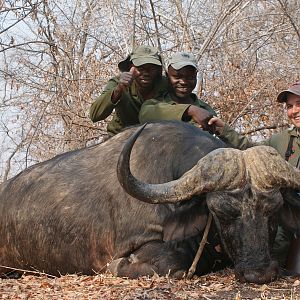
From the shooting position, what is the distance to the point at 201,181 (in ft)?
16.0

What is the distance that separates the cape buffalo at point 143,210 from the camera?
4.72m

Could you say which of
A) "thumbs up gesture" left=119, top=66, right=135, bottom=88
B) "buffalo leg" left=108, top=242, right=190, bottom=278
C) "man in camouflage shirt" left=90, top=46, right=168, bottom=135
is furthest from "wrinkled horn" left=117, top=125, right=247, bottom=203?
"man in camouflage shirt" left=90, top=46, right=168, bottom=135

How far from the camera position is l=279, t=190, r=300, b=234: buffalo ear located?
5.00 m

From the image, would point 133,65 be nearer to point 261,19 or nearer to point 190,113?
point 190,113

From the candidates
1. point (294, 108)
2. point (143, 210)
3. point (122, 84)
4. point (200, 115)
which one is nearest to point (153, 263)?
point (143, 210)

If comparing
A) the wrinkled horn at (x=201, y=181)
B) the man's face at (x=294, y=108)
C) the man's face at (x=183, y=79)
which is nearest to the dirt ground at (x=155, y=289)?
the wrinkled horn at (x=201, y=181)

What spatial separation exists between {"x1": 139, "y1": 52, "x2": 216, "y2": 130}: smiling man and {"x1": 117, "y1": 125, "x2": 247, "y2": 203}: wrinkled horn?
1455 millimetres

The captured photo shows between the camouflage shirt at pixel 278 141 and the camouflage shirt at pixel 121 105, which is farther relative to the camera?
the camouflage shirt at pixel 121 105

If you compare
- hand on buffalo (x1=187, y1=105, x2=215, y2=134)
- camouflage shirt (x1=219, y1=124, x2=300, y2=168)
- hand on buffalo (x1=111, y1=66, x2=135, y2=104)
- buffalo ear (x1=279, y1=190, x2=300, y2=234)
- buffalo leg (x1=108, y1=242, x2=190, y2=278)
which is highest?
hand on buffalo (x1=111, y1=66, x2=135, y2=104)

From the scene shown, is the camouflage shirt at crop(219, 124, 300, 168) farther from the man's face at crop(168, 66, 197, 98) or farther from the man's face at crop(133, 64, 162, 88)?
the man's face at crop(133, 64, 162, 88)

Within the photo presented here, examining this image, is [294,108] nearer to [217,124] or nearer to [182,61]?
[217,124]

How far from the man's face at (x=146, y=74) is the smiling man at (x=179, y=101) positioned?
0.51 feet

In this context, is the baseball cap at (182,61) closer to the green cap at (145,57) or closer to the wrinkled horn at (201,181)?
the green cap at (145,57)

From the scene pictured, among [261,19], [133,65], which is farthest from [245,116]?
[133,65]
